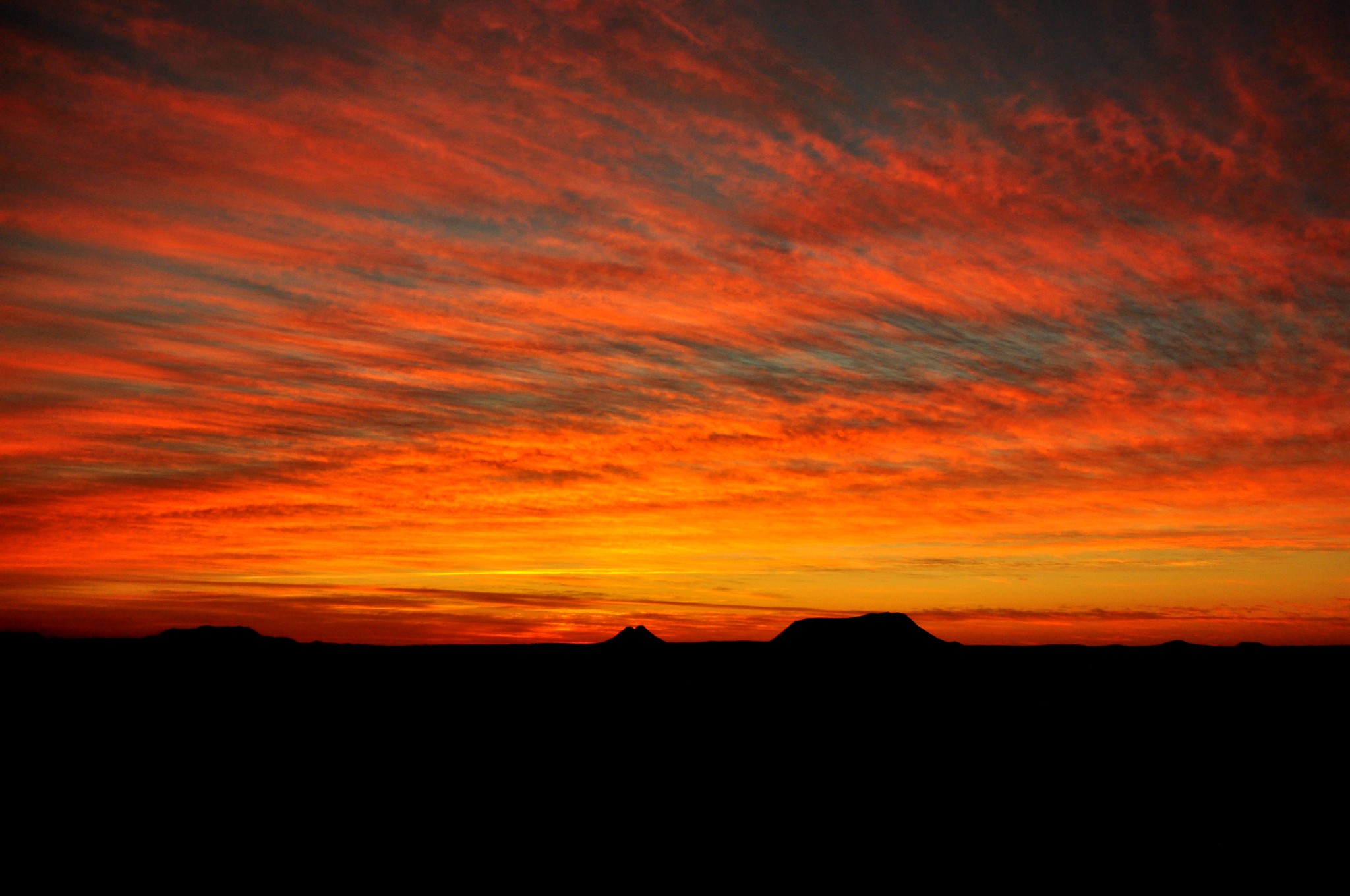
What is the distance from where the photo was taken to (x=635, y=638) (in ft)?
308

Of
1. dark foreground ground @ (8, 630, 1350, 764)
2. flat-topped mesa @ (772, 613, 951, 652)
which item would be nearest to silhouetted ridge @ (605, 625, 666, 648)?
dark foreground ground @ (8, 630, 1350, 764)

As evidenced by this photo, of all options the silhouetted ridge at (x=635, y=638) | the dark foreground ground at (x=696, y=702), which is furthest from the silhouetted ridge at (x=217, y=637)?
the silhouetted ridge at (x=635, y=638)

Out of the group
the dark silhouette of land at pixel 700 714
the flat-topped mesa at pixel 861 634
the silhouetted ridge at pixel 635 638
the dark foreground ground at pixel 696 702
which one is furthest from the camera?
the silhouetted ridge at pixel 635 638

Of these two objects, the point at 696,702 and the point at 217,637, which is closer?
the point at 696,702

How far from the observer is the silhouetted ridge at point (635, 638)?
92.2m

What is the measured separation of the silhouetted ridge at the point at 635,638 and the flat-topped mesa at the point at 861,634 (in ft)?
66.3

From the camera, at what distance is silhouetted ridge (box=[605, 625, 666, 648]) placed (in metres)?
92.2

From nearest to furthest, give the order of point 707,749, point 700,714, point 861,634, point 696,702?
point 707,749, point 700,714, point 696,702, point 861,634

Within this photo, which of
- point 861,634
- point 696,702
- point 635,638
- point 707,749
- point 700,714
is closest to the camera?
point 707,749

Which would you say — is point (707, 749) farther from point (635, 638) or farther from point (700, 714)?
→ point (635, 638)

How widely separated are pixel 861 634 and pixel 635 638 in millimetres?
29103

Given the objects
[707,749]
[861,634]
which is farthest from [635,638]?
[707,749]

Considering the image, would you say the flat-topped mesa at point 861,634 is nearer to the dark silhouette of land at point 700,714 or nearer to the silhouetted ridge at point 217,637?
the dark silhouette of land at point 700,714

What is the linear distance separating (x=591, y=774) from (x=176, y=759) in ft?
59.6
